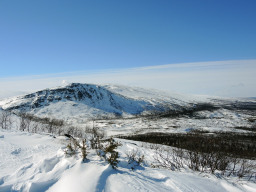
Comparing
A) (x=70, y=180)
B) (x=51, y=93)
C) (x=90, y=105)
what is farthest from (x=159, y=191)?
(x=51, y=93)

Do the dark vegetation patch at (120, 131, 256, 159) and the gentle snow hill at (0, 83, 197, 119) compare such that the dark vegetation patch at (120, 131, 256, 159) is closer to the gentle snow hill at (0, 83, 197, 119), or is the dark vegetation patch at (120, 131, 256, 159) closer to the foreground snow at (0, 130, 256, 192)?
the foreground snow at (0, 130, 256, 192)

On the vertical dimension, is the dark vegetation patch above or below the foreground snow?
below

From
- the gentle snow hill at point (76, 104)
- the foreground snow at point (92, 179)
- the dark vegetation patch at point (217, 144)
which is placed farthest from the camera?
the gentle snow hill at point (76, 104)

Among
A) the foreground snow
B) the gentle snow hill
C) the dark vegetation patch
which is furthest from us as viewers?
the gentle snow hill

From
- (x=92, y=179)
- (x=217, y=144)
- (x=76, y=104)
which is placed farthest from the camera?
(x=76, y=104)

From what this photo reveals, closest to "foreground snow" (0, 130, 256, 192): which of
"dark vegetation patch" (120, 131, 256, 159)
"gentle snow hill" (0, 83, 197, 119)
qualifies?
"dark vegetation patch" (120, 131, 256, 159)

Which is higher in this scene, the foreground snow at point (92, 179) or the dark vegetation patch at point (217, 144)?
the foreground snow at point (92, 179)

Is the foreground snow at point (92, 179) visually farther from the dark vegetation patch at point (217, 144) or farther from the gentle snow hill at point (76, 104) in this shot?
the gentle snow hill at point (76, 104)

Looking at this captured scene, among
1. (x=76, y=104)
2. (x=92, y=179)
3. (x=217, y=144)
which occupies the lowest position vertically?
(x=76, y=104)

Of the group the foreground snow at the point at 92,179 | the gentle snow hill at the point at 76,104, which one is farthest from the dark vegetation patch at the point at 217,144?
the gentle snow hill at the point at 76,104

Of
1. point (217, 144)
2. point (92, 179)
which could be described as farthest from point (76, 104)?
point (92, 179)

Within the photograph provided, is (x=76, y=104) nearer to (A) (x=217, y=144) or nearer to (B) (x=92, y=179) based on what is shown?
(A) (x=217, y=144)

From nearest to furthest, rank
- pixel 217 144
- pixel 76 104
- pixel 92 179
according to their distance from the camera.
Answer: pixel 92 179 → pixel 217 144 → pixel 76 104

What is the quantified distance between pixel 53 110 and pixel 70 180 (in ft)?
453
